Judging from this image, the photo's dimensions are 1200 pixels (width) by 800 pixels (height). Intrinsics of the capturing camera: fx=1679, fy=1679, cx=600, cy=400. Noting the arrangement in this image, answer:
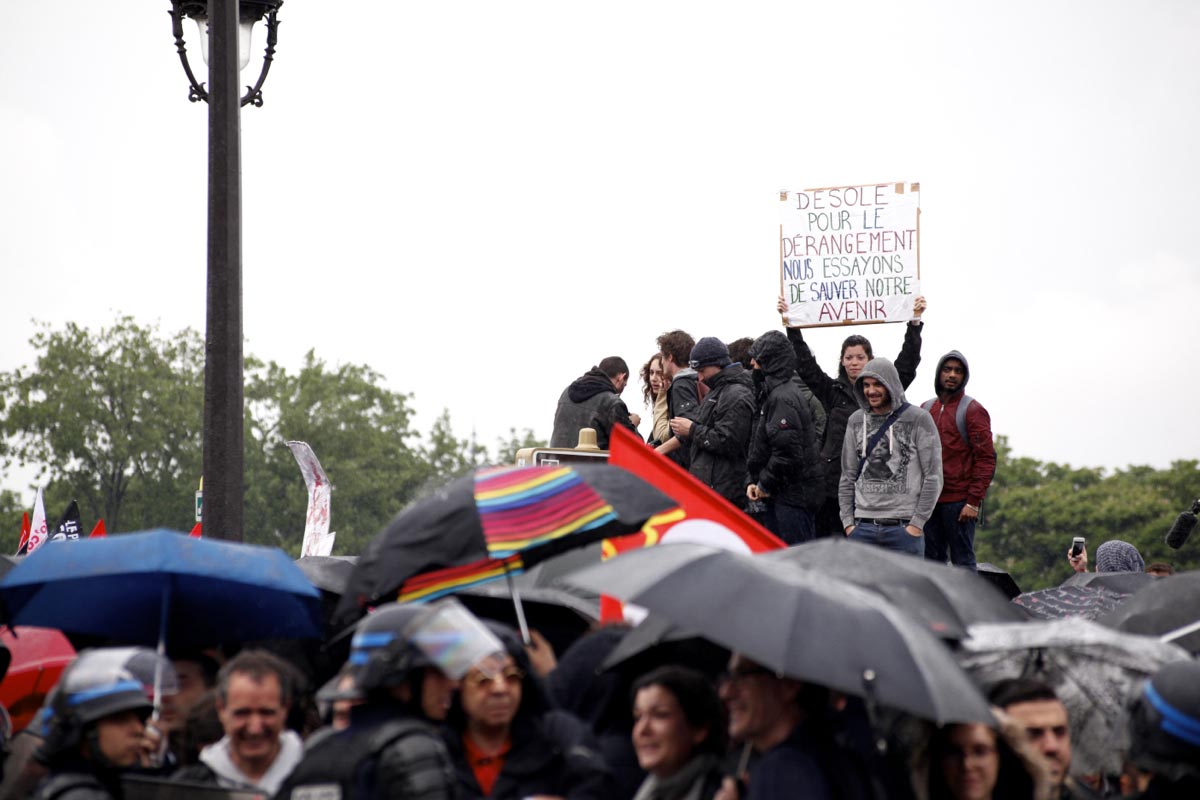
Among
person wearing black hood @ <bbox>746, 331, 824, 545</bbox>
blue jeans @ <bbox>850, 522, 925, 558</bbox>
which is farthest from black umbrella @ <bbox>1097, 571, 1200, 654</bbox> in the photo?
person wearing black hood @ <bbox>746, 331, 824, 545</bbox>

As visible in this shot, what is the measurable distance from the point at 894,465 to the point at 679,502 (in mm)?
2986

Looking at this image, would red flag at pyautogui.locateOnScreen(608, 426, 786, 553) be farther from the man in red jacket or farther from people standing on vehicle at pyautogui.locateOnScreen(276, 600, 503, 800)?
the man in red jacket

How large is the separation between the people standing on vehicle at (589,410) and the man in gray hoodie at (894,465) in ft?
6.81

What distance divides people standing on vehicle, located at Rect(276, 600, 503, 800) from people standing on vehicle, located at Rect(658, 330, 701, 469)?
6506 millimetres

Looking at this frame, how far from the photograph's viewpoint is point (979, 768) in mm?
5160

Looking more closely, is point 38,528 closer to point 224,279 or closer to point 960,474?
point 224,279

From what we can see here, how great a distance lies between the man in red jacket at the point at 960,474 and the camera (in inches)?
441

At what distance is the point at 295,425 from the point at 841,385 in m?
62.0

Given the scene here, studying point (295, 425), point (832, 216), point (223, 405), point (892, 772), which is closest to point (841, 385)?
point (832, 216)

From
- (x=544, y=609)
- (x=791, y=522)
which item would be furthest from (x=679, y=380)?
(x=544, y=609)

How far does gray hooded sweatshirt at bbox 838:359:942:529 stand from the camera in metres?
10.4

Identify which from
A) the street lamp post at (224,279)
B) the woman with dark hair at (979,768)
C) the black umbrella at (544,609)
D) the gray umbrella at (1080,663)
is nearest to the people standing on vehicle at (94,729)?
the black umbrella at (544,609)

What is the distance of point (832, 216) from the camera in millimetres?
12828

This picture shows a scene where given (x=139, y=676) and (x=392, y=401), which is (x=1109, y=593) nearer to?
(x=139, y=676)
